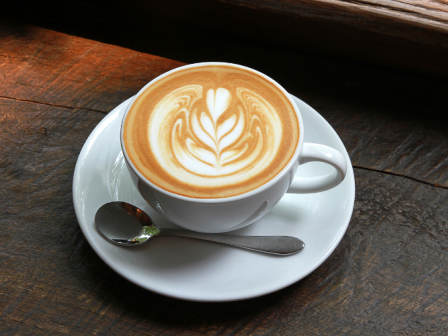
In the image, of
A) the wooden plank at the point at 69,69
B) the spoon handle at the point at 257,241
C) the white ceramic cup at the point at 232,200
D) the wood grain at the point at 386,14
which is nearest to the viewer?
the white ceramic cup at the point at 232,200

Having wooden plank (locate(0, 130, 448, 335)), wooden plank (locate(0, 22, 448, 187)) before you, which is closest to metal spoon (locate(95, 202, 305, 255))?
wooden plank (locate(0, 130, 448, 335))

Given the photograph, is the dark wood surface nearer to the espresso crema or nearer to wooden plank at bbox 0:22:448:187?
wooden plank at bbox 0:22:448:187

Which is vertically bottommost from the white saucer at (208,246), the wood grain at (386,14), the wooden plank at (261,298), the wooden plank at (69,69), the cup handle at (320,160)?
the wooden plank at (261,298)

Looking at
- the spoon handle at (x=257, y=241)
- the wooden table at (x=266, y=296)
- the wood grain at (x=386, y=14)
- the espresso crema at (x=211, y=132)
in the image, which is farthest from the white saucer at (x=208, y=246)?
the wood grain at (x=386, y=14)

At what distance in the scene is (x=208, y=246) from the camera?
1.02 metres

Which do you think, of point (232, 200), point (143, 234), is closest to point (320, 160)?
point (232, 200)

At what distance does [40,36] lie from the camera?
1.56m

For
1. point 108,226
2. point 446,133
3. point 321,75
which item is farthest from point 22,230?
point 446,133

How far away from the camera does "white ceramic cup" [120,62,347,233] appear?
0.86 meters

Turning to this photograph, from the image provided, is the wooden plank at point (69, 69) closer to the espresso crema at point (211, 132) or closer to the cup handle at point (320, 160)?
the espresso crema at point (211, 132)

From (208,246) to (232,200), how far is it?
0.74ft

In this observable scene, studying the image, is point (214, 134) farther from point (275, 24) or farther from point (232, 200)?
Answer: point (275, 24)

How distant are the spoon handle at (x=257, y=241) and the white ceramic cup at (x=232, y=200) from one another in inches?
1.3

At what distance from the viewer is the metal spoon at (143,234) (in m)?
1.00
